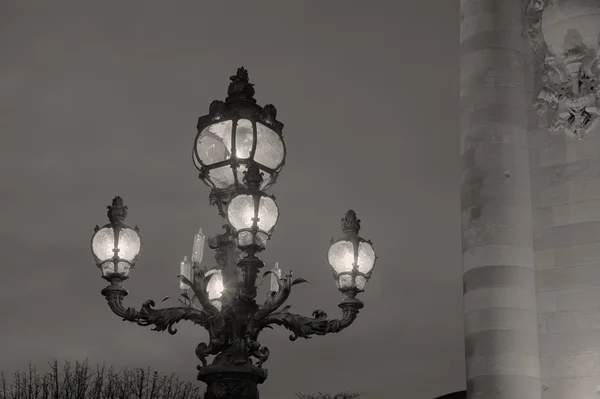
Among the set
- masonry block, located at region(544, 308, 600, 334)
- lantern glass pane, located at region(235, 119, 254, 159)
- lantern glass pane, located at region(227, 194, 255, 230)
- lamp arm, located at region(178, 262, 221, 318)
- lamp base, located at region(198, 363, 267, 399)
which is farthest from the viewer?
masonry block, located at region(544, 308, 600, 334)

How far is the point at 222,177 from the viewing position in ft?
49.9

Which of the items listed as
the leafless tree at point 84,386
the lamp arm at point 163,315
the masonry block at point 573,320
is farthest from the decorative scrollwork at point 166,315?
the leafless tree at point 84,386

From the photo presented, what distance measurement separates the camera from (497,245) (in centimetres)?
1595

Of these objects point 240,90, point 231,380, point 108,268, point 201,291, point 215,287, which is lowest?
point 231,380

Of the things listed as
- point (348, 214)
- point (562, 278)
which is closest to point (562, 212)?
point (562, 278)

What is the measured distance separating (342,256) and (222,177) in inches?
77.9

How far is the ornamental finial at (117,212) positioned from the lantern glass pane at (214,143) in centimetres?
129

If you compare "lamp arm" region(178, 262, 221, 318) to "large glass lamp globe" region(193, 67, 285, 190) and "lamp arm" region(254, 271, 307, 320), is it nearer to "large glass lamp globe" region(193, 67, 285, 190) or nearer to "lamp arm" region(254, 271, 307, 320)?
"lamp arm" region(254, 271, 307, 320)

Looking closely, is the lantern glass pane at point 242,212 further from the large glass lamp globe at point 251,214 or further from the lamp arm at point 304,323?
the lamp arm at point 304,323

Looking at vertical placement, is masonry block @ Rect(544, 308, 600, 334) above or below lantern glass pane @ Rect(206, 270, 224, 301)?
below

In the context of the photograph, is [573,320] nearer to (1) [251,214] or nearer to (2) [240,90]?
(1) [251,214]

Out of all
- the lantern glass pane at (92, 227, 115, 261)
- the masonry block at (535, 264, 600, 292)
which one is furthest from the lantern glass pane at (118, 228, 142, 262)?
the masonry block at (535, 264, 600, 292)

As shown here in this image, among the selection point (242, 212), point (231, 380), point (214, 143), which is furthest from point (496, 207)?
point (231, 380)

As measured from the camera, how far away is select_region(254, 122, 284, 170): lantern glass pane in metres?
15.0
